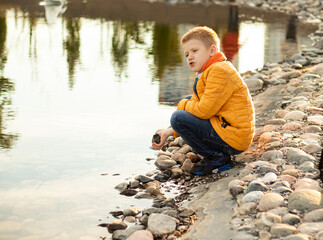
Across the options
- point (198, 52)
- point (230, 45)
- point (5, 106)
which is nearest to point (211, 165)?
point (198, 52)

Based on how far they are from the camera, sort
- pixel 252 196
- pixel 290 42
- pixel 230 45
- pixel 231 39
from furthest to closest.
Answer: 1. pixel 231 39
2. pixel 290 42
3. pixel 230 45
4. pixel 252 196

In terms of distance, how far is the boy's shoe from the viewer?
12.7 ft

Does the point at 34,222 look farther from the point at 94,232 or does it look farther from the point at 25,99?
the point at 25,99

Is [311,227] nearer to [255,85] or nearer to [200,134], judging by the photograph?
[200,134]

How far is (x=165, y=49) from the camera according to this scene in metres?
10.2

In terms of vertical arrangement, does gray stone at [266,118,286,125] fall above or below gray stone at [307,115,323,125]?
below

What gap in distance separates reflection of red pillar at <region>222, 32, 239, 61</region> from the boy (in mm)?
5693

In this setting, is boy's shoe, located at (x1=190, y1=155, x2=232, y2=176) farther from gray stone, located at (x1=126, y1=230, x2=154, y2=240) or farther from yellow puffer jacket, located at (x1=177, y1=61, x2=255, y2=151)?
gray stone, located at (x1=126, y1=230, x2=154, y2=240)

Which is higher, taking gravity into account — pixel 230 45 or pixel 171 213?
pixel 230 45

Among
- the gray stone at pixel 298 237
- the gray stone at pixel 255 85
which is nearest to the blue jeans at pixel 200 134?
the gray stone at pixel 298 237

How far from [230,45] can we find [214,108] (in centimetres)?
766

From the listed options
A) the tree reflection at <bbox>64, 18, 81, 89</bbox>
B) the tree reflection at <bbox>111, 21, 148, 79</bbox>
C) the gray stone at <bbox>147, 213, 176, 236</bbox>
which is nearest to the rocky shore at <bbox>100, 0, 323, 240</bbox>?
the gray stone at <bbox>147, 213, 176, 236</bbox>

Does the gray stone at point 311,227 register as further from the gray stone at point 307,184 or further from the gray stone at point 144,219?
the gray stone at point 144,219

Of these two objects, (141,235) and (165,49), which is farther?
(165,49)
